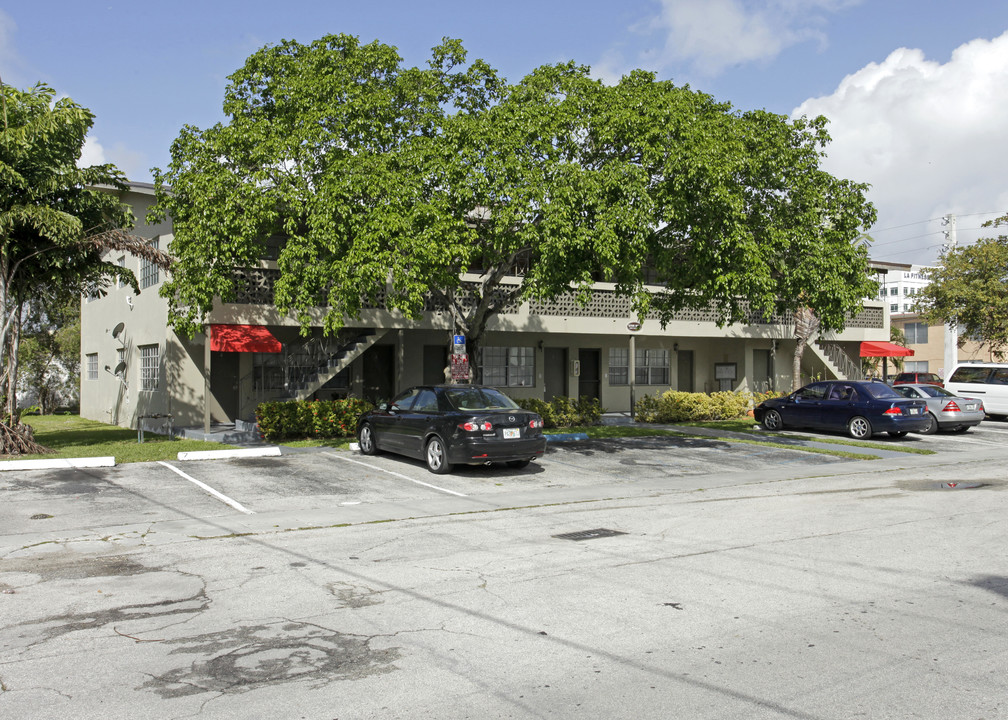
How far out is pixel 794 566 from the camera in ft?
25.4

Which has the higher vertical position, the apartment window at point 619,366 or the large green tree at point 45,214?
the large green tree at point 45,214

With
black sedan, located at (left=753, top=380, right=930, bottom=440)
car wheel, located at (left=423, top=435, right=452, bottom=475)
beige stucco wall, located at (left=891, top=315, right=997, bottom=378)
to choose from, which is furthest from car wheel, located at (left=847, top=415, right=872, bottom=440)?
beige stucco wall, located at (left=891, top=315, right=997, bottom=378)

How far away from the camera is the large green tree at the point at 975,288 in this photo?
1300 inches

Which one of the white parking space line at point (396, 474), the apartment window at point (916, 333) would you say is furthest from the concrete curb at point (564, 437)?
the apartment window at point (916, 333)

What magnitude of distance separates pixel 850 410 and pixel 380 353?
42.4ft

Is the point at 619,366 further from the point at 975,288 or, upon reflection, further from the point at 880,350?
the point at 975,288

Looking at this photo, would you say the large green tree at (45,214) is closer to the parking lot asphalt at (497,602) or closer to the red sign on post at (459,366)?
the parking lot asphalt at (497,602)

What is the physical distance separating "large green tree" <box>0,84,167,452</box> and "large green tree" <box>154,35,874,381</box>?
1.15 m

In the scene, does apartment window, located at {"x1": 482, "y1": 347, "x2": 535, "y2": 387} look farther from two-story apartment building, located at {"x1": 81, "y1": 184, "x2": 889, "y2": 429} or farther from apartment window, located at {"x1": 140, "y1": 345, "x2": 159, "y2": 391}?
apartment window, located at {"x1": 140, "y1": 345, "x2": 159, "y2": 391}

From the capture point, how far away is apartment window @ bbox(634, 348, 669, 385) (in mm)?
29922

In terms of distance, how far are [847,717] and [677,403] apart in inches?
858

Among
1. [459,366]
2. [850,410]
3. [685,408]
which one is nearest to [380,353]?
[459,366]

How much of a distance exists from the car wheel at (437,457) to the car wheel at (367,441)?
218 cm

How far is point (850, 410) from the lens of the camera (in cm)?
2145
